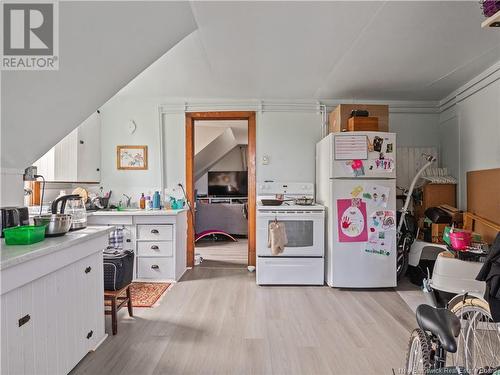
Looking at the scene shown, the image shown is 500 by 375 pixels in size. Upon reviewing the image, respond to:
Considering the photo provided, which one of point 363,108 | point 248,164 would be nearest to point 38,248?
point 248,164

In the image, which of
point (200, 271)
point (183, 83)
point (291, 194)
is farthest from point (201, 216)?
point (183, 83)

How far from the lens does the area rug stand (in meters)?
2.79

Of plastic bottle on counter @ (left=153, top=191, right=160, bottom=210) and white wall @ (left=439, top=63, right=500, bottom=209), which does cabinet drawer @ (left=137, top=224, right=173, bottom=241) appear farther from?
white wall @ (left=439, top=63, right=500, bottom=209)

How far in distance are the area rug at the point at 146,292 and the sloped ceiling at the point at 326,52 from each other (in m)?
2.40

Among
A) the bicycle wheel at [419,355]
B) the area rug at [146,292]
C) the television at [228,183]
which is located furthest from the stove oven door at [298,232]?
the television at [228,183]

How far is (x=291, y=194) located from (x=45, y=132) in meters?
2.83

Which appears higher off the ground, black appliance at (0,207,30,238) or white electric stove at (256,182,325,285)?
black appliance at (0,207,30,238)

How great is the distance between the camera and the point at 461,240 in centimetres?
235

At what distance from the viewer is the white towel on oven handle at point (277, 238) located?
10.5 feet

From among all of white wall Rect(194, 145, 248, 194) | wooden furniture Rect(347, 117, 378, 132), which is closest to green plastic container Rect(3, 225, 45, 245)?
wooden furniture Rect(347, 117, 378, 132)

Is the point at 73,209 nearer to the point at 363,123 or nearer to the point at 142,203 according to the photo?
the point at 142,203

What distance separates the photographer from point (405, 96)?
3.79m

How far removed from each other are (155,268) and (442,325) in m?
2.98

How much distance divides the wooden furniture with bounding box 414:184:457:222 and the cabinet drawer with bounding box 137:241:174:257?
3.16 metres
